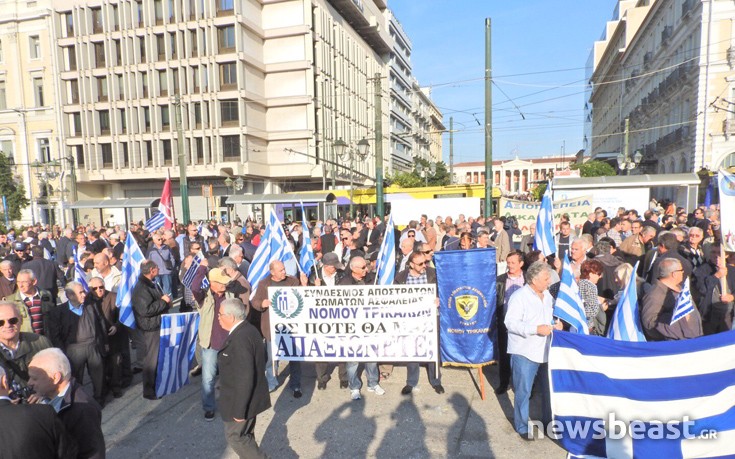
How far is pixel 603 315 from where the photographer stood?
501 centimetres

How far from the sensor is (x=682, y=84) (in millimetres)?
32906

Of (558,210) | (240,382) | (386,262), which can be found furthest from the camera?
(558,210)

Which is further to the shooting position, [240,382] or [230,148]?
[230,148]

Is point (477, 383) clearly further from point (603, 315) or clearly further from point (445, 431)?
point (603, 315)

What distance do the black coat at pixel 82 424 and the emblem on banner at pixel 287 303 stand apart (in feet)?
9.03

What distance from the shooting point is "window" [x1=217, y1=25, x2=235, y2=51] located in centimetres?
3950

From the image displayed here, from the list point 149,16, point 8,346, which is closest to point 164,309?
point 8,346

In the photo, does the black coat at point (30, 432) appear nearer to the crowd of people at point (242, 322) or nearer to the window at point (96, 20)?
the crowd of people at point (242, 322)

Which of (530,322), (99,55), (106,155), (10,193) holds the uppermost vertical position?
(99,55)

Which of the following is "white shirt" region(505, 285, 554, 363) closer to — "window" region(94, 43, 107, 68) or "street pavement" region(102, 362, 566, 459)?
"street pavement" region(102, 362, 566, 459)

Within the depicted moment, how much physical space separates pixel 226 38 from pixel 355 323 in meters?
40.3

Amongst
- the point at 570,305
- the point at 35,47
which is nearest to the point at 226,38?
the point at 35,47

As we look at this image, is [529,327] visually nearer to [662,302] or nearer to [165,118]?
[662,302]

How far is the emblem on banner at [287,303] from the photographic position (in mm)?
5539
